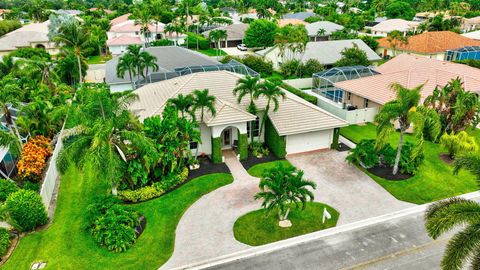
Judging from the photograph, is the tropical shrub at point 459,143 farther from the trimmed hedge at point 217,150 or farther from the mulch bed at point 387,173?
the trimmed hedge at point 217,150

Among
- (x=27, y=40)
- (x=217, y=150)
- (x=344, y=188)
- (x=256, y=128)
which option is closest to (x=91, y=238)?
(x=217, y=150)

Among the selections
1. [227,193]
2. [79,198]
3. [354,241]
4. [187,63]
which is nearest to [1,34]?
[187,63]

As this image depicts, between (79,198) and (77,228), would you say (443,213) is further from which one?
(79,198)

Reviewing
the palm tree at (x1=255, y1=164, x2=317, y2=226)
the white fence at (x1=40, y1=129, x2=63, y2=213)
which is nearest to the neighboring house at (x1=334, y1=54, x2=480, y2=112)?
the palm tree at (x1=255, y1=164, x2=317, y2=226)

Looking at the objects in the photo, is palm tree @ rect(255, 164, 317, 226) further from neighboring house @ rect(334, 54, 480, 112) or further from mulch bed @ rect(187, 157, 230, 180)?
neighboring house @ rect(334, 54, 480, 112)

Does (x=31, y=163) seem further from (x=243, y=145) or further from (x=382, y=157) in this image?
(x=382, y=157)

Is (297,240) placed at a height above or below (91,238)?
above

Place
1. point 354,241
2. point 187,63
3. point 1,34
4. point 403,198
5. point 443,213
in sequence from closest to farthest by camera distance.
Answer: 1. point 443,213
2. point 354,241
3. point 403,198
4. point 187,63
5. point 1,34
